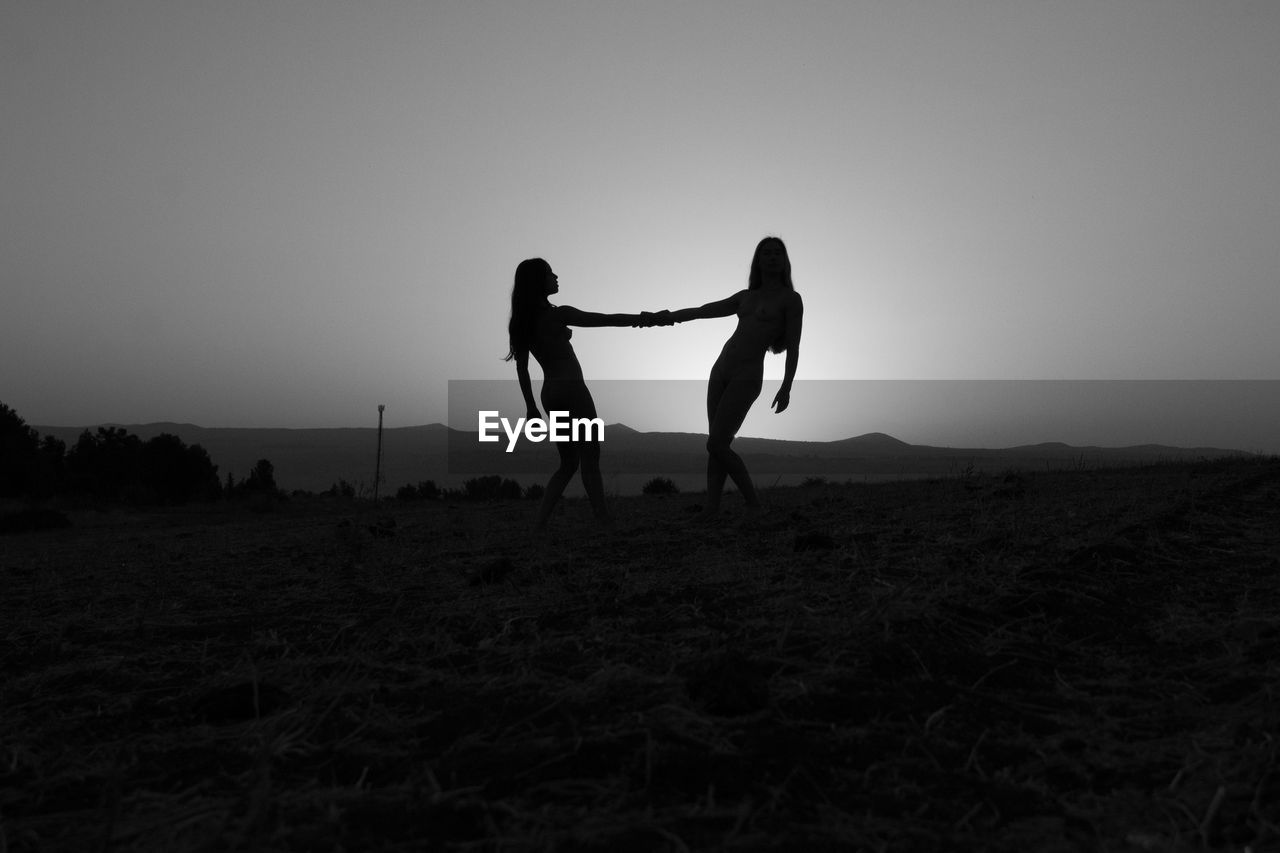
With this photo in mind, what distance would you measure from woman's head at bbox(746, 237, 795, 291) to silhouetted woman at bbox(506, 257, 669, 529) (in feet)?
5.67

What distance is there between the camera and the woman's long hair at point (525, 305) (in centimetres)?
713

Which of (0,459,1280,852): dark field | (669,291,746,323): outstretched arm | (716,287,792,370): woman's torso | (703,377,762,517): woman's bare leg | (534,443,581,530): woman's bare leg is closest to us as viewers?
(0,459,1280,852): dark field

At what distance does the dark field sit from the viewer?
1594mm

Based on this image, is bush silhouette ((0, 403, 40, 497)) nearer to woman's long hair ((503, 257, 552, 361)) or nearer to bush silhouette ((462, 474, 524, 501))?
bush silhouette ((462, 474, 524, 501))

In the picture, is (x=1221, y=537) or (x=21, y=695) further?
(x=1221, y=537)

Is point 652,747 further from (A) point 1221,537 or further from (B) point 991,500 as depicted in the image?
(B) point 991,500

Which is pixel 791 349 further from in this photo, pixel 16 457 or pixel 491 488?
pixel 16 457

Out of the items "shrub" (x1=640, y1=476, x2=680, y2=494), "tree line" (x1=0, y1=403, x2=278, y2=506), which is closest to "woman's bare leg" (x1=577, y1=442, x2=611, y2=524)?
"shrub" (x1=640, y1=476, x2=680, y2=494)

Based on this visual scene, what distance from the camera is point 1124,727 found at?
203 centimetres

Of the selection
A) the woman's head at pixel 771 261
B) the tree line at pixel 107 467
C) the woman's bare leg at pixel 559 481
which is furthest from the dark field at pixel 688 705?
the tree line at pixel 107 467

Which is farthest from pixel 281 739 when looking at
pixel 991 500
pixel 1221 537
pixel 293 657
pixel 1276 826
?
pixel 991 500

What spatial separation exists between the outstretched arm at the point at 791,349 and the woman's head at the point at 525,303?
79.9 inches

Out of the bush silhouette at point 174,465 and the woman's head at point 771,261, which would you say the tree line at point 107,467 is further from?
the woman's head at point 771,261

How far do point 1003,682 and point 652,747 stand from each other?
3.44ft
